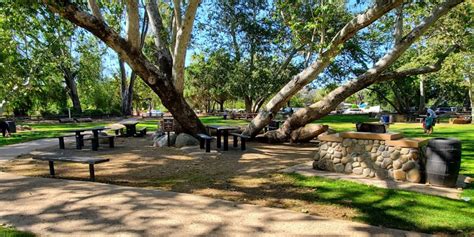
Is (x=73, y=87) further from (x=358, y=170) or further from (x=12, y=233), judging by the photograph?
(x=12, y=233)

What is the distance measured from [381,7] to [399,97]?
33.7 metres

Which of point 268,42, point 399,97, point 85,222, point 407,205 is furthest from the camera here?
point 399,97

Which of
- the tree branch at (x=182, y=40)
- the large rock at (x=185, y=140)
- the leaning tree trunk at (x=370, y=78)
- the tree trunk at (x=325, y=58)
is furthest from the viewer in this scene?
the large rock at (x=185, y=140)

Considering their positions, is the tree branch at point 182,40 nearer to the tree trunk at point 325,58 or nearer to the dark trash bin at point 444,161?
the tree trunk at point 325,58

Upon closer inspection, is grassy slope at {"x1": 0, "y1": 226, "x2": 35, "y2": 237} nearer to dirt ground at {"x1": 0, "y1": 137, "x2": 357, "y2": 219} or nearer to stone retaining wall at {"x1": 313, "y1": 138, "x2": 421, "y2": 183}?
dirt ground at {"x1": 0, "y1": 137, "x2": 357, "y2": 219}

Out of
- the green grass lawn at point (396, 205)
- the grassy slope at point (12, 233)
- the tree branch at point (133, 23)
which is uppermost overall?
the tree branch at point (133, 23)

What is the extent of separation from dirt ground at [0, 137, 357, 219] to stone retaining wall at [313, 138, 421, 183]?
47.1 inches

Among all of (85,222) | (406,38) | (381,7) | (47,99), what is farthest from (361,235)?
(47,99)

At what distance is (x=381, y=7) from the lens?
28.2 feet

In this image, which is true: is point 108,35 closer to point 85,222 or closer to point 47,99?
point 85,222

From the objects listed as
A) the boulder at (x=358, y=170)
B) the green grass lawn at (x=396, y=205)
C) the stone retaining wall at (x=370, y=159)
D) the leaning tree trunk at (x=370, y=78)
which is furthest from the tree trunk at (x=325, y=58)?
the green grass lawn at (x=396, y=205)

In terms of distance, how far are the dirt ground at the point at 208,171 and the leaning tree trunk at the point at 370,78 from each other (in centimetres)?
165

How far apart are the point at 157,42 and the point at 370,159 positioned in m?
9.23

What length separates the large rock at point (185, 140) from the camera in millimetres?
11522
